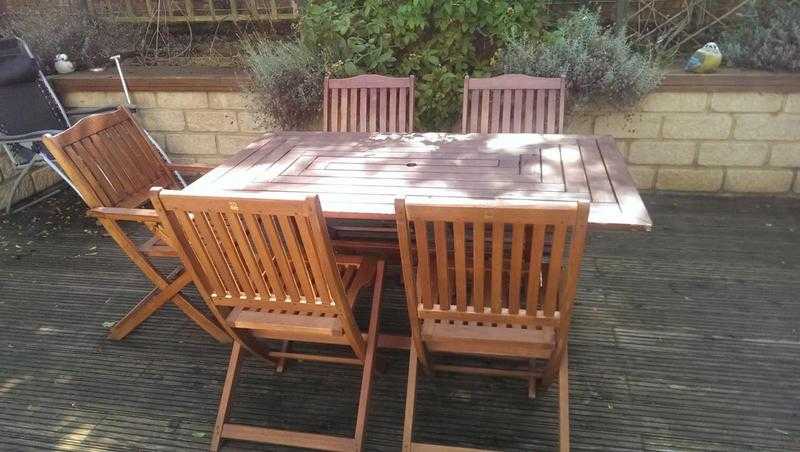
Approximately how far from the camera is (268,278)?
6.04 ft

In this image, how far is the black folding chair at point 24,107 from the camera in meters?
4.08

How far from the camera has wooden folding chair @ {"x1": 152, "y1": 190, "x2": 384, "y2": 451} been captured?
5.22 feet

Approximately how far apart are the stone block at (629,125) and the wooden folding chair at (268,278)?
94.3 inches

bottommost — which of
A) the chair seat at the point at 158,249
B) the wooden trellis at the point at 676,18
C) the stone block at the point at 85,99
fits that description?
the chair seat at the point at 158,249

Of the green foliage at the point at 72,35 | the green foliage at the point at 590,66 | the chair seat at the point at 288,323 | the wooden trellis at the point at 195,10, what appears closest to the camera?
the chair seat at the point at 288,323

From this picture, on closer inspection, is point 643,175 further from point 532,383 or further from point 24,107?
point 24,107

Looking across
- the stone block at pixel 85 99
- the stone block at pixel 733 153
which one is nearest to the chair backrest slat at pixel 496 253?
the stone block at pixel 733 153

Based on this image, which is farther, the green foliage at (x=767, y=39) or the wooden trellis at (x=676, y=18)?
the wooden trellis at (x=676, y=18)

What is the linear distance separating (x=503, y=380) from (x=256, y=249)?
1.24 m

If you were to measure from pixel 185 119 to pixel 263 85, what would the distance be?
0.87 m

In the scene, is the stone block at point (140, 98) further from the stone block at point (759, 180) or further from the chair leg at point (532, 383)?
the stone block at point (759, 180)

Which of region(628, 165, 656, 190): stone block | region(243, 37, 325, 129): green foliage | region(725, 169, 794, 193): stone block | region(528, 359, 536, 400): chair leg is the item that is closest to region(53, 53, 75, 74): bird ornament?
region(243, 37, 325, 129): green foliage

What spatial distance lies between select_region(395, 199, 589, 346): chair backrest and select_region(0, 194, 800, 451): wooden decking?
59cm

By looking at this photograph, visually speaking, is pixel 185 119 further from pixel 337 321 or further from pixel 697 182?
pixel 697 182
